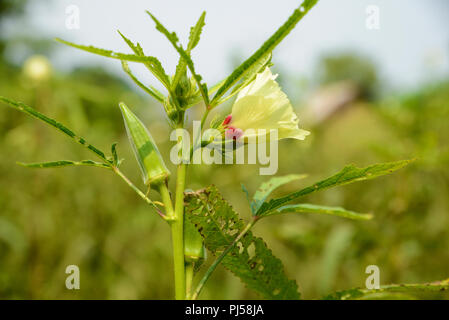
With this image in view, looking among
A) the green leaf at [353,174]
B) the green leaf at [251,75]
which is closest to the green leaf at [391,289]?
the green leaf at [353,174]

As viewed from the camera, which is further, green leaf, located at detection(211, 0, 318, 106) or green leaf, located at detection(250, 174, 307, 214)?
green leaf, located at detection(250, 174, 307, 214)

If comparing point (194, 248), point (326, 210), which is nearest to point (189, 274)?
point (194, 248)

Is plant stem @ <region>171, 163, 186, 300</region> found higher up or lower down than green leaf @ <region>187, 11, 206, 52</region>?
lower down

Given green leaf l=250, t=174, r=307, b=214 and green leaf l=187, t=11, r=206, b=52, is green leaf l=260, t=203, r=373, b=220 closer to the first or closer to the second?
green leaf l=250, t=174, r=307, b=214

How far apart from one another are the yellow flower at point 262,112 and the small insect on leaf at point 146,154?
0.24ft

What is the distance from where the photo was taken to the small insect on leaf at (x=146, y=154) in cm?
36

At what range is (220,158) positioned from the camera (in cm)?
39

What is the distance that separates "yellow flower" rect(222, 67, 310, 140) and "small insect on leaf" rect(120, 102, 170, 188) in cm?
7

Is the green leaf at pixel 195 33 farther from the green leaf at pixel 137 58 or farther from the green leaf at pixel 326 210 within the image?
the green leaf at pixel 326 210

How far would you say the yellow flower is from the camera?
360 mm

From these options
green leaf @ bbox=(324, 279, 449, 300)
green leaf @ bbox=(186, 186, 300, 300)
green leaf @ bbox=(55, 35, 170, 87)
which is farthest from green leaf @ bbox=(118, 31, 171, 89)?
green leaf @ bbox=(324, 279, 449, 300)

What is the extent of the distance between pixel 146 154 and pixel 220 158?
75 mm

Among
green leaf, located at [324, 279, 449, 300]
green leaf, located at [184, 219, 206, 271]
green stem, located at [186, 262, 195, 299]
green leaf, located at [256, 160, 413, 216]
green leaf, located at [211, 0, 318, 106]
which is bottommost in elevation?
green leaf, located at [324, 279, 449, 300]

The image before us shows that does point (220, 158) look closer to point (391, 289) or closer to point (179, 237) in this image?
point (179, 237)
